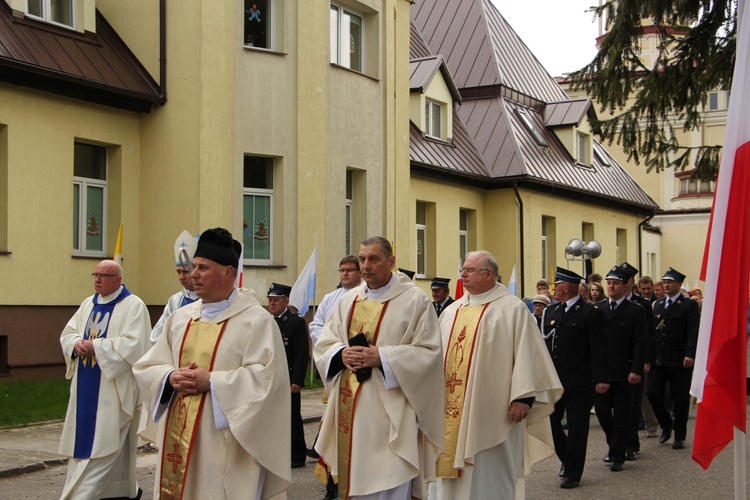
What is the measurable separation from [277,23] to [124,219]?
4554mm

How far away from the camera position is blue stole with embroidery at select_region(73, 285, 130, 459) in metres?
8.59

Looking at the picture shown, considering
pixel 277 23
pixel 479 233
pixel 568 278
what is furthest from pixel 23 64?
pixel 479 233

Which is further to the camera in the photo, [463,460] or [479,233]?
[479,233]

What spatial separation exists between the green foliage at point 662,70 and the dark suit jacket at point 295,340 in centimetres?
578

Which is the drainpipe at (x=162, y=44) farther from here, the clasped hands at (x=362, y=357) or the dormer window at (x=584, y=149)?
the dormer window at (x=584, y=149)

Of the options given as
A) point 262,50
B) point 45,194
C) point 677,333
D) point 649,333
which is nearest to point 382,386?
point 649,333

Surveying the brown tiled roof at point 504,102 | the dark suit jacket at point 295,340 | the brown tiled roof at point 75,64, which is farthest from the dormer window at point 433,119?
the dark suit jacket at point 295,340

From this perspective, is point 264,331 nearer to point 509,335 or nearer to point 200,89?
point 509,335

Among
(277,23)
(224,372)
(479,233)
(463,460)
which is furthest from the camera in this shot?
(479,233)

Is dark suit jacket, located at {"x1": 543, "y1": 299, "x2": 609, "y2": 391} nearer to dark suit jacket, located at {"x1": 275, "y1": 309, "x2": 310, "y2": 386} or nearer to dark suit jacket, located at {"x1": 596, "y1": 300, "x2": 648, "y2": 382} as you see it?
dark suit jacket, located at {"x1": 596, "y1": 300, "x2": 648, "y2": 382}

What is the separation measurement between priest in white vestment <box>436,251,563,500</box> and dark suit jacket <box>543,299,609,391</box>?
6.53ft

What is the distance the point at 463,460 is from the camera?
25.9ft

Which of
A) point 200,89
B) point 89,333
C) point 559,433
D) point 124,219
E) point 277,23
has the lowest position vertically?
point 559,433

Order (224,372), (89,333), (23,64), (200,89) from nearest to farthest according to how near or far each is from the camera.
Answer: (224,372) → (89,333) → (23,64) → (200,89)
